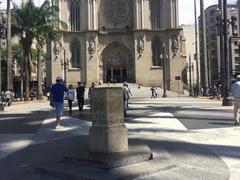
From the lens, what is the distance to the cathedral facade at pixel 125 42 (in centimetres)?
6316

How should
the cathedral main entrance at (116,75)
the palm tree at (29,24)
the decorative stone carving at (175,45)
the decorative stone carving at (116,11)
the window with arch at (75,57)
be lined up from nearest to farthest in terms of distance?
the palm tree at (29,24) → the decorative stone carving at (175,45) → the window with arch at (75,57) → the decorative stone carving at (116,11) → the cathedral main entrance at (116,75)

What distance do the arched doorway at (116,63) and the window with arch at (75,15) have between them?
5.52m

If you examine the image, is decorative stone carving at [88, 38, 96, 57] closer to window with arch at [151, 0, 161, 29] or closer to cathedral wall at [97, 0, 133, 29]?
cathedral wall at [97, 0, 133, 29]

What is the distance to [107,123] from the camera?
313 inches

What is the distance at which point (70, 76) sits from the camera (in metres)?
63.8

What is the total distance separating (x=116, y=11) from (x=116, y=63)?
306 inches

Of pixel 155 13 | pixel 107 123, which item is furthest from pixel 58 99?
pixel 155 13

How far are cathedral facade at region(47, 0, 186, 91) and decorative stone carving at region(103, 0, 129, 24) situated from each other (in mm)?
161

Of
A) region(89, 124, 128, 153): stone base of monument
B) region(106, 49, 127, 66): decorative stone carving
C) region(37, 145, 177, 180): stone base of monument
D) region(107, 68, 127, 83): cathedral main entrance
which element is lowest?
region(37, 145, 177, 180): stone base of monument

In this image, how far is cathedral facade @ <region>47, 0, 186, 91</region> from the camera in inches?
2486

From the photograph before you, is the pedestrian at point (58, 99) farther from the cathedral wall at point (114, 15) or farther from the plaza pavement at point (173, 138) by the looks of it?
the cathedral wall at point (114, 15)

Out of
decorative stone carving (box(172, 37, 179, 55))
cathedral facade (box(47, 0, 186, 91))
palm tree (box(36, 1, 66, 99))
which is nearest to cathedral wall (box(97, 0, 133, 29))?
cathedral facade (box(47, 0, 186, 91))

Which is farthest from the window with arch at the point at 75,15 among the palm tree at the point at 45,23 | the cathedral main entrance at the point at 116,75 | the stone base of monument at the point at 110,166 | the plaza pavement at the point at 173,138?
the stone base of monument at the point at 110,166

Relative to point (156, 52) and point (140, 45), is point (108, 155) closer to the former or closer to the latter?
point (140, 45)
